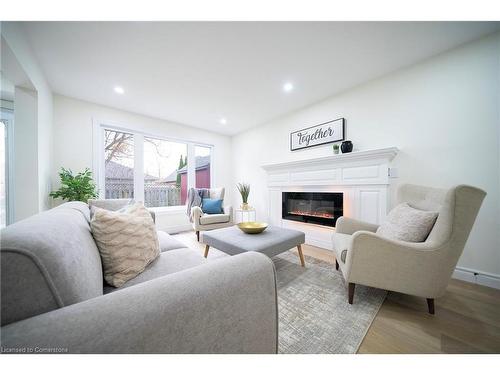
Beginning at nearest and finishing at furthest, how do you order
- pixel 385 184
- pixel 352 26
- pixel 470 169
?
pixel 352 26
pixel 470 169
pixel 385 184

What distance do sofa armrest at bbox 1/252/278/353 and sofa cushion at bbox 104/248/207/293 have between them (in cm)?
56

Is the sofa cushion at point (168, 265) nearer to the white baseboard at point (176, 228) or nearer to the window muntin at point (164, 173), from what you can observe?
the white baseboard at point (176, 228)

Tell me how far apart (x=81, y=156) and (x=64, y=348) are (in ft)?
11.5

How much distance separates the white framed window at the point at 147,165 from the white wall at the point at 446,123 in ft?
10.6

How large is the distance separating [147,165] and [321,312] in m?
3.79

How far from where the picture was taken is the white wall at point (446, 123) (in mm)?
1667

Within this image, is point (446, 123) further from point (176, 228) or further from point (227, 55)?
point (176, 228)

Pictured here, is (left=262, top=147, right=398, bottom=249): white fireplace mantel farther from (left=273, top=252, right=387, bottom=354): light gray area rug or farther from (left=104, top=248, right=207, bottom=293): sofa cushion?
(left=104, top=248, right=207, bottom=293): sofa cushion

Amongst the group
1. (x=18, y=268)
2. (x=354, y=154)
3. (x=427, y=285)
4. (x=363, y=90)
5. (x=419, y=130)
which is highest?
(x=363, y=90)

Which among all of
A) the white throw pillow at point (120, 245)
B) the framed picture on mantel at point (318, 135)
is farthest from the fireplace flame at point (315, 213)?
the white throw pillow at point (120, 245)

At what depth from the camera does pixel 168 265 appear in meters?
1.11
